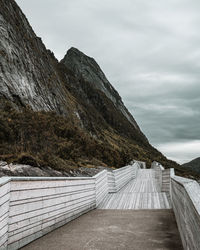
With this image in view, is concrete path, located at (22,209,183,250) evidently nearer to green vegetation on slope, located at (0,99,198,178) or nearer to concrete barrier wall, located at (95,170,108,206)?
concrete barrier wall, located at (95,170,108,206)

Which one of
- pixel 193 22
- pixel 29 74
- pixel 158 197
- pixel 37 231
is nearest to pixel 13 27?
pixel 29 74

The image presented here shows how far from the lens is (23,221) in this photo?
14.3 feet

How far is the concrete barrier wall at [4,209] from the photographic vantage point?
12.1 ft

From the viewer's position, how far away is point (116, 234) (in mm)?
5199

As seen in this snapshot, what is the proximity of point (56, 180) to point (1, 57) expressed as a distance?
2343 cm

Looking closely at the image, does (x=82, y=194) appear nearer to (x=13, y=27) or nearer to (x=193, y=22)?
(x=193, y=22)

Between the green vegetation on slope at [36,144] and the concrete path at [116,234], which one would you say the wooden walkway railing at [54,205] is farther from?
the green vegetation on slope at [36,144]

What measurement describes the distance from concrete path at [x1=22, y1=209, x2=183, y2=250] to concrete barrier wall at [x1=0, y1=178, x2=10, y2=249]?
25.1 inches

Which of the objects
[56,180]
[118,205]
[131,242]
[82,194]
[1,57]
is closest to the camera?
[131,242]

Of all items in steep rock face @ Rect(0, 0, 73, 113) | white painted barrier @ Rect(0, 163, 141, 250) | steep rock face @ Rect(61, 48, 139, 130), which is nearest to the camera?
white painted barrier @ Rect(0, 163, 141, 250)

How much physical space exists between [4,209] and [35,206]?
1047mm

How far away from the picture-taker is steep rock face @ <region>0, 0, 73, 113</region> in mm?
26234

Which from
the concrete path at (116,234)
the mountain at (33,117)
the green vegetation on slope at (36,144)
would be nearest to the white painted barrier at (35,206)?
the concrete path at (116,234)

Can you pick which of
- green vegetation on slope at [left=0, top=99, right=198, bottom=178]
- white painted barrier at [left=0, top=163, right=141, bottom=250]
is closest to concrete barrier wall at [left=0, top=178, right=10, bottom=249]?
white painted barrier at [left=0, top=163, right=141, bottom=250]
